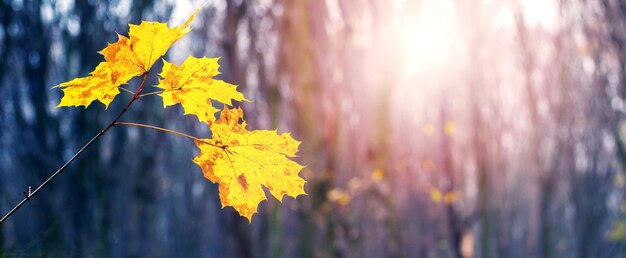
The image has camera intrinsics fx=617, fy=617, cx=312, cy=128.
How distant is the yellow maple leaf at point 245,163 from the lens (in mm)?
1016

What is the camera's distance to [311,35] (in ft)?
15.1

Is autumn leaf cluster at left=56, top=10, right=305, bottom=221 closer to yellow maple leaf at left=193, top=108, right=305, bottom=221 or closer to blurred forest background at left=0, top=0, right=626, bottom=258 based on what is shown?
yellow maple leaf at left=193, top=108, right=305, bottom=221

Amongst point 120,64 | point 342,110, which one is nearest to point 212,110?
point 120,64

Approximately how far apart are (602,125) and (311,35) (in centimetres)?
619

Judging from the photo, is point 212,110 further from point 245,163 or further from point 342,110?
point 342,110

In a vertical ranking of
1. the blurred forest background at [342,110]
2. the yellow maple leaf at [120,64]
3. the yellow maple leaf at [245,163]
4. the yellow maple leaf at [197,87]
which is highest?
the blurred forest background at [342,110]

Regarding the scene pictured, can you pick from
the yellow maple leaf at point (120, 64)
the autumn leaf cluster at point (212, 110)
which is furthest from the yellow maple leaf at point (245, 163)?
the yellow maple leaf at point (120, 64)

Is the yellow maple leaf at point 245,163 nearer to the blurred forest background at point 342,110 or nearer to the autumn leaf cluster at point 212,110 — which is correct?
the autumn leaf cluster at point 212,110

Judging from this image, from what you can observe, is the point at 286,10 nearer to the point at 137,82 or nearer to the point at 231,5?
the point at 231,5

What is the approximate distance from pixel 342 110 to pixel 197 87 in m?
3.96

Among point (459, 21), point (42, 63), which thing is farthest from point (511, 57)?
point (42, 63)

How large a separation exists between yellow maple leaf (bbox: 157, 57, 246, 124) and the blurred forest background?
52.8 inches

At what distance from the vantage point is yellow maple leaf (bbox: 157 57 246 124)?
101 centimetres

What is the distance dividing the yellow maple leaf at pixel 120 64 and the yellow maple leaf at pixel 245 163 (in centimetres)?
15
